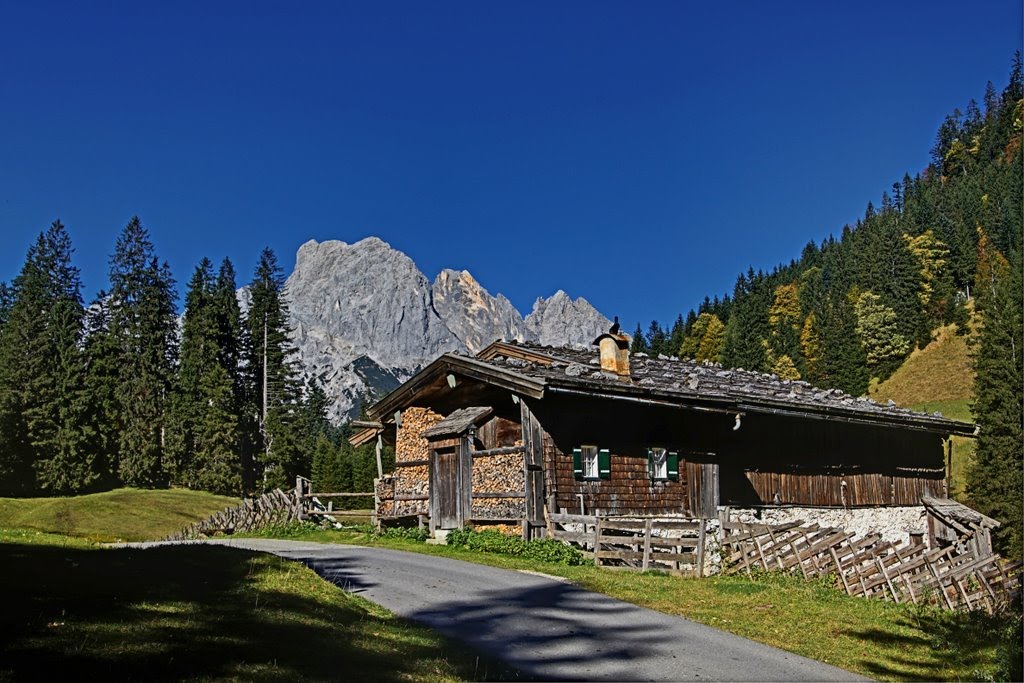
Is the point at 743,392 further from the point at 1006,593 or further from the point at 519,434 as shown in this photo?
the point at 1006,593

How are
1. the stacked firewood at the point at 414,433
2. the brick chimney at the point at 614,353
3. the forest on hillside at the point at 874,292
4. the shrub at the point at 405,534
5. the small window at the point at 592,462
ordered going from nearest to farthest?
1. the small window at the point at 592,462
2. the shrub at the point at 405,534
3. the brick chimney at the point at 614,353
4. the stacked firewood at the point at 414,433
5. the forest on hillside at the point at 874,292

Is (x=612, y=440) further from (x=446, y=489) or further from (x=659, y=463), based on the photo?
(x=446, y=489)

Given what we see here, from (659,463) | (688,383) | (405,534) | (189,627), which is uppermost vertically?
(688,383)

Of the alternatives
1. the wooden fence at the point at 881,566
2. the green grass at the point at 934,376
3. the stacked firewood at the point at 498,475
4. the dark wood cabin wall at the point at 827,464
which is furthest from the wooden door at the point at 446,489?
the green grass at the point at 934,376

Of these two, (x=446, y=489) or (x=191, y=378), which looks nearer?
(x=446, y=489)

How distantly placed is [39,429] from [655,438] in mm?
45278

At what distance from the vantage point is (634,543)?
1920cm

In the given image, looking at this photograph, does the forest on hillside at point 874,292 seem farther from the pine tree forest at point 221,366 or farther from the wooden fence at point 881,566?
the wooden fence at point 881,566

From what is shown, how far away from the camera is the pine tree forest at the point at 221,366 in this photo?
172 feet

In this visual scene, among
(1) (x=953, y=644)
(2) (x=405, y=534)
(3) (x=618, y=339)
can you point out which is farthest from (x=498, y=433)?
(1) (x=953, y=644)

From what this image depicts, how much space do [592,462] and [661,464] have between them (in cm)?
263

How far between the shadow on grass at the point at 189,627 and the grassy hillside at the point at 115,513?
26.2m

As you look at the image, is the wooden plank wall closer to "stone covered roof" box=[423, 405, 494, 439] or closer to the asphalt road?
"stone covered roof" box=[423, 405, 494, 439]

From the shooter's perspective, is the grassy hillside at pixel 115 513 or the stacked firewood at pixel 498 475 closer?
the stacked firewood at pixel 498 475
